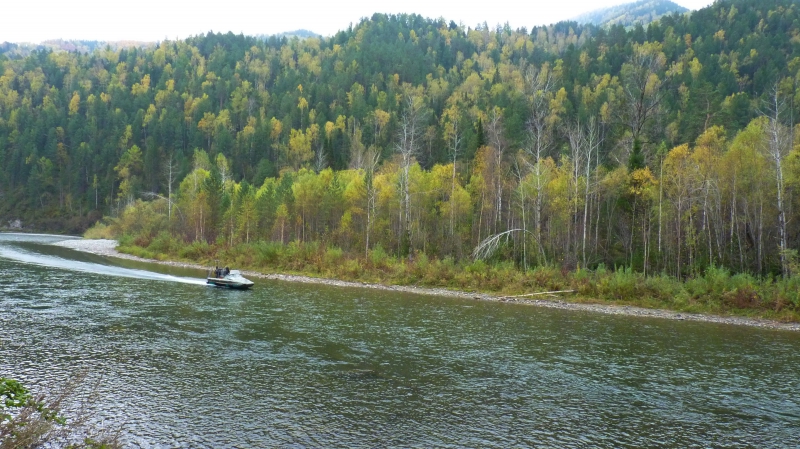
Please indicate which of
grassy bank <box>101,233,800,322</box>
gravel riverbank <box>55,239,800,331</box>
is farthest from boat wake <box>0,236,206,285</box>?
grassy bank <box>101,233,800,322</box>

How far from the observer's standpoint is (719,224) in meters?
47.1

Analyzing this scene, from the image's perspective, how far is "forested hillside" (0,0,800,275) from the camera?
4850cm

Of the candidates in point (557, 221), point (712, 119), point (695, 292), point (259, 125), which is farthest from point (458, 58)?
point (695, 292)

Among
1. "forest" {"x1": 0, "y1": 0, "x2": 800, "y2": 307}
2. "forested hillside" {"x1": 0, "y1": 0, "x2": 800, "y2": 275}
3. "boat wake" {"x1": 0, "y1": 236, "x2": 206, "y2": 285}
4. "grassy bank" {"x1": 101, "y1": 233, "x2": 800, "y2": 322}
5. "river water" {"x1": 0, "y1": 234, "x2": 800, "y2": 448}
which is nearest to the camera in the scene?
"river water" {"x1": 0, "y1": 234, "x2": 800, "y2": 448}

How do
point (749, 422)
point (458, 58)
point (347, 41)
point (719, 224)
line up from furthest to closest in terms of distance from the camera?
point (347, 41) < point (458, 58) < point (719, 224) < point (749, 422)

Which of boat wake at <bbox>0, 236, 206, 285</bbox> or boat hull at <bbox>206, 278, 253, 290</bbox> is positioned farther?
boat wake at <bbox>0, 236, 206, 285</bbox>

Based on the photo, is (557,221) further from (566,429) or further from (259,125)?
(259,125)

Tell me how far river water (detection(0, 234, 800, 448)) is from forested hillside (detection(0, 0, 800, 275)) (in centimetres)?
1686

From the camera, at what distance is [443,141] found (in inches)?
3910

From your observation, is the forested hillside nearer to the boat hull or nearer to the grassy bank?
the grassy bank

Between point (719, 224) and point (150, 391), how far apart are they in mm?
48905

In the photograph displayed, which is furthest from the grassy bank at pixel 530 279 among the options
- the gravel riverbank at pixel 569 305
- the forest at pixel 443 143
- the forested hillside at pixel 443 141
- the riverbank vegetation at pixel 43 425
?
the riverbank vegetation at pixel 43 425

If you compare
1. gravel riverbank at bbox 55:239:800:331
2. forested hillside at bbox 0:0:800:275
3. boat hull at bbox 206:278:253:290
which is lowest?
gravel riverbank at bbox 55:239:800:331

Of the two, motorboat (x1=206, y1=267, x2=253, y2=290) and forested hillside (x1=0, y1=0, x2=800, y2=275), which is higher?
forested hillside (x1=0, y1=0, x2=800, y2=275)
